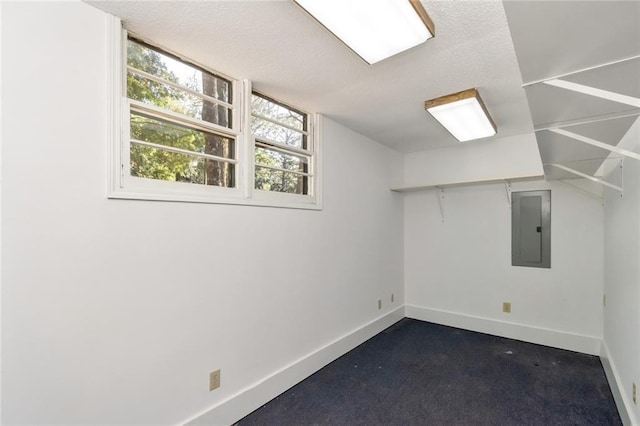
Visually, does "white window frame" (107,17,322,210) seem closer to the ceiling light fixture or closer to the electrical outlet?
the ceiling light fixture

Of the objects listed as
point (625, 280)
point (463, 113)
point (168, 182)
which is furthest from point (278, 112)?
point (625, 280)

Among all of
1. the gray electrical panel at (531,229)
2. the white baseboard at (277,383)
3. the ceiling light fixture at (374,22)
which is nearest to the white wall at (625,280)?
the gray electrical panel at (531,229)

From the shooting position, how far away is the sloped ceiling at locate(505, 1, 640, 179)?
0.65m

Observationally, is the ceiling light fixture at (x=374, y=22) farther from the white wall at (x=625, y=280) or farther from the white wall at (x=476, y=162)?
the white wall at (x=476, y=162)

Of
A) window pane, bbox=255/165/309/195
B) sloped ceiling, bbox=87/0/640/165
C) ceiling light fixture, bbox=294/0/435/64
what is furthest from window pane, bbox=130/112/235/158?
ceiling light fixture, bbox=294/0/435/64

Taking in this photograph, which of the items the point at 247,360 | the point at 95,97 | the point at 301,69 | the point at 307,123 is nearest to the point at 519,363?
the point at 247,360

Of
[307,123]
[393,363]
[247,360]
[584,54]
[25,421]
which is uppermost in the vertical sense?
[307,123]

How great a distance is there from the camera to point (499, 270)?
362 cm

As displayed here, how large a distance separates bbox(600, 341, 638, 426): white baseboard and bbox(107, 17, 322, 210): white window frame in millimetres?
2484

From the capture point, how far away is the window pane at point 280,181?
2.39m

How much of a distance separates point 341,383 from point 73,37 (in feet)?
9.28

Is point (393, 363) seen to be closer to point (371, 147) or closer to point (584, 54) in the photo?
point (371, 147)

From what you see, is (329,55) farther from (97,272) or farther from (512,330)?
(512,330)

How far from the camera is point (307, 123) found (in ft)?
9.27
